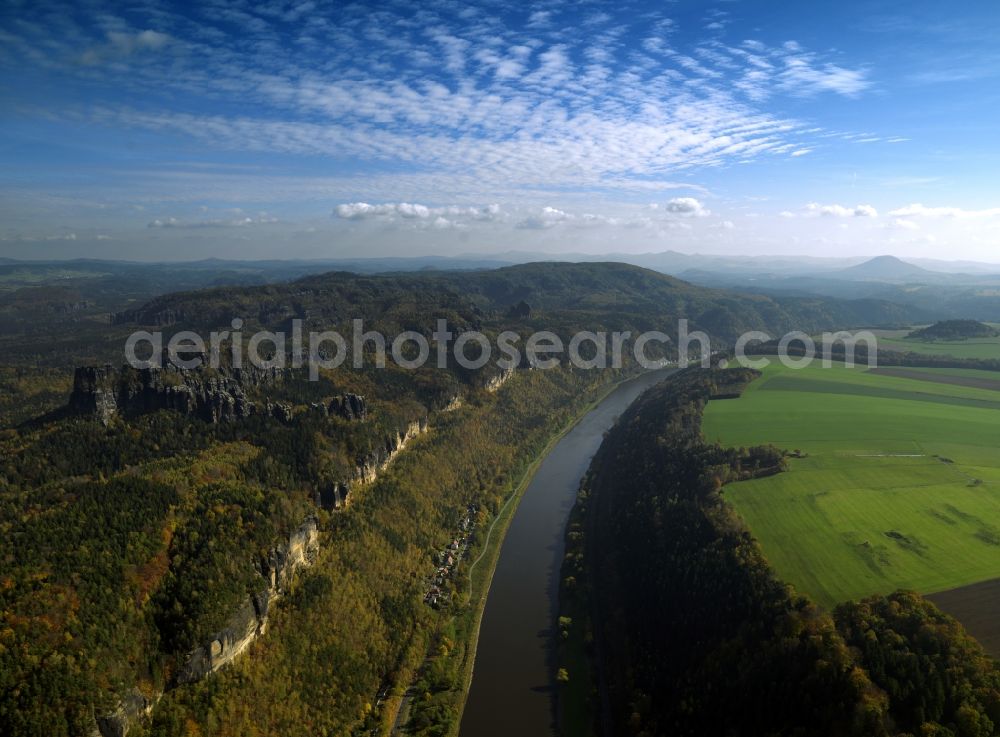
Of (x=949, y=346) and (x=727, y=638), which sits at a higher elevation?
(x=949, y=346)

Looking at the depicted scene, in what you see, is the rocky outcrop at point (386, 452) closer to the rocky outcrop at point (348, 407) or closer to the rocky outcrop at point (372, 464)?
the rocky outcrop at point (372, 464)

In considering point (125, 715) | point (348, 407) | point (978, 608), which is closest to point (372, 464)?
point (348, 407)

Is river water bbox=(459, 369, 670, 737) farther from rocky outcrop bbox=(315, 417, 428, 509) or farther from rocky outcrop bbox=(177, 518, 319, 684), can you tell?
rocky outcrop bbox=(315, 417, 428, 509)

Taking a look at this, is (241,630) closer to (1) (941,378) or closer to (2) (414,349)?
(2) (414,349)

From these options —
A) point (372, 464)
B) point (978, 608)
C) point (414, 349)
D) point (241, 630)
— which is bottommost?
point (241, 630)

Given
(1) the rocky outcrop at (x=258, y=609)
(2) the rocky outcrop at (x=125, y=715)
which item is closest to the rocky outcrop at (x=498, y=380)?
(1) the rocky outcrop at (x=258, y=609)

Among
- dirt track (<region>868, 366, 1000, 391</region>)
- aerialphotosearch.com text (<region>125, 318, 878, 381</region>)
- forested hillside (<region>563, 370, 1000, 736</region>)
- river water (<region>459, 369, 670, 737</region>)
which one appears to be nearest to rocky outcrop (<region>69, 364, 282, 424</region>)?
aerialphotosearch.com text (<region>125, 318, 878, 381</region>)
